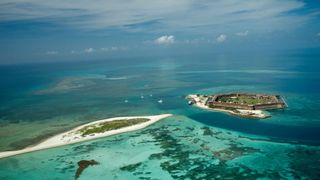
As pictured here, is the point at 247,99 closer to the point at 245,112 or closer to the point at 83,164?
the point at 245,112

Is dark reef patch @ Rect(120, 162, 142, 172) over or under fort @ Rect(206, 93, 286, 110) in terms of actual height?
under

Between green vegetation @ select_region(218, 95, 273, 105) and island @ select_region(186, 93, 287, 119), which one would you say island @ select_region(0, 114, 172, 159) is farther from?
green vegetation @ select_region(218, 95, 273, 105)

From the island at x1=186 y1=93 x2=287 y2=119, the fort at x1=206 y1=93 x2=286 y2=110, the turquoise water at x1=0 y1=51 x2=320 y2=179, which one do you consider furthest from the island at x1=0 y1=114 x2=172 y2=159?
the fort at x1=206 y1=93 x2=286 y2=110

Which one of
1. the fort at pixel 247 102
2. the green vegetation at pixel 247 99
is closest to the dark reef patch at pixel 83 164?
the fort at pixel 247 102

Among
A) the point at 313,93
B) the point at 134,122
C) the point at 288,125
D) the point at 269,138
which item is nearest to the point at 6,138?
the point at 134,122

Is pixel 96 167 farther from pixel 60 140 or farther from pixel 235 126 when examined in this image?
pixel 235 126

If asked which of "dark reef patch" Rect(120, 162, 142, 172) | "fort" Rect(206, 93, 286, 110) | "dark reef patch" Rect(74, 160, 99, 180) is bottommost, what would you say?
"dark reef patch" Rect(120, 162, 142, 172)

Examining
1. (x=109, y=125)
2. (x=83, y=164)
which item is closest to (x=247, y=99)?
(x=109, y=125)
